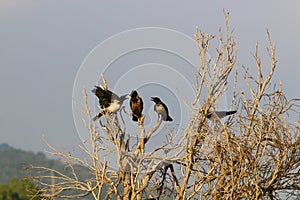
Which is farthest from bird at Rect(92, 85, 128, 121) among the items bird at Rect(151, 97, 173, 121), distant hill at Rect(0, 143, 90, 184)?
distant hill at Rect(0, 143, 90, 184)

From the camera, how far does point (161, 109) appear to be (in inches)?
259

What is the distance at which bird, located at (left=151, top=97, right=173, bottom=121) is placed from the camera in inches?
257

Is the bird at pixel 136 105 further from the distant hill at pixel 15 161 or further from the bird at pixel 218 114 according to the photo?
the distant hill at pixel 15 161

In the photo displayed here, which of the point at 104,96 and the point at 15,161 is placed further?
the point at 15,161

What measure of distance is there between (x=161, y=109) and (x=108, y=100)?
585 mm

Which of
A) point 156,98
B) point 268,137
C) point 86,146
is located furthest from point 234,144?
point 86,146

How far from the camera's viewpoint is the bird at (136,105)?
645 cm

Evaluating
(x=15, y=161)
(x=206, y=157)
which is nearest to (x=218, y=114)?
(x=206, y=157)

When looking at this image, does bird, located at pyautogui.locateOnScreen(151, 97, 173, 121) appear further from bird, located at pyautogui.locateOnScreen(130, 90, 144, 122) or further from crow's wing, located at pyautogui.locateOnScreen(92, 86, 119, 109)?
crow's wing, located at pyautogui.locateOnScreen(92, 86, 119, 109)

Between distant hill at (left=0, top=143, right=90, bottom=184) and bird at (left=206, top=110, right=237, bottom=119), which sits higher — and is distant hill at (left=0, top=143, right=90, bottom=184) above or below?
above

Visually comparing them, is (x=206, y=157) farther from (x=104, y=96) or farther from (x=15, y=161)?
(x=15, y=161)

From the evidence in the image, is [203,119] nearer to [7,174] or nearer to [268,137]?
[268,137]

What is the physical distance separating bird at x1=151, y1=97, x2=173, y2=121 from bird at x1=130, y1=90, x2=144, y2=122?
0.62ft

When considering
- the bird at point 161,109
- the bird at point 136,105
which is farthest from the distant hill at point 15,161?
the bird at point 136,105
